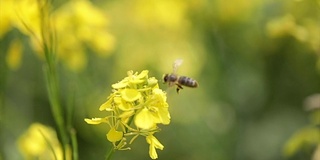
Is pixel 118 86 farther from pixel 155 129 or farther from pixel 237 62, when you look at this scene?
pixel 237 62

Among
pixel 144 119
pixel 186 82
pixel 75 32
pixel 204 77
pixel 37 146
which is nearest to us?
pixel 144 119

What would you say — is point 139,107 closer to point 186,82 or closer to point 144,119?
point 144,119

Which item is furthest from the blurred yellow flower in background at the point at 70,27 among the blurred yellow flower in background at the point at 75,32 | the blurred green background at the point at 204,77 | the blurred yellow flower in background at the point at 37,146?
the blurred yellow flower in background at the point at 37,146

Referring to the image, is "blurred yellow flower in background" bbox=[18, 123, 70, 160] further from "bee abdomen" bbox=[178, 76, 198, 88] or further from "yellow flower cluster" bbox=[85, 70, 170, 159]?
"yellow flower cluster" bbox=[85, 70, 170, 159]

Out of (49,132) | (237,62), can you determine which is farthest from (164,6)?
(49,132)

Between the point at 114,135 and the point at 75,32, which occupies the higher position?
the point at 75,32

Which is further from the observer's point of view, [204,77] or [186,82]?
[204,77]

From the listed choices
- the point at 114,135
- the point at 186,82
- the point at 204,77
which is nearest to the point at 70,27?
the point at 186,82
